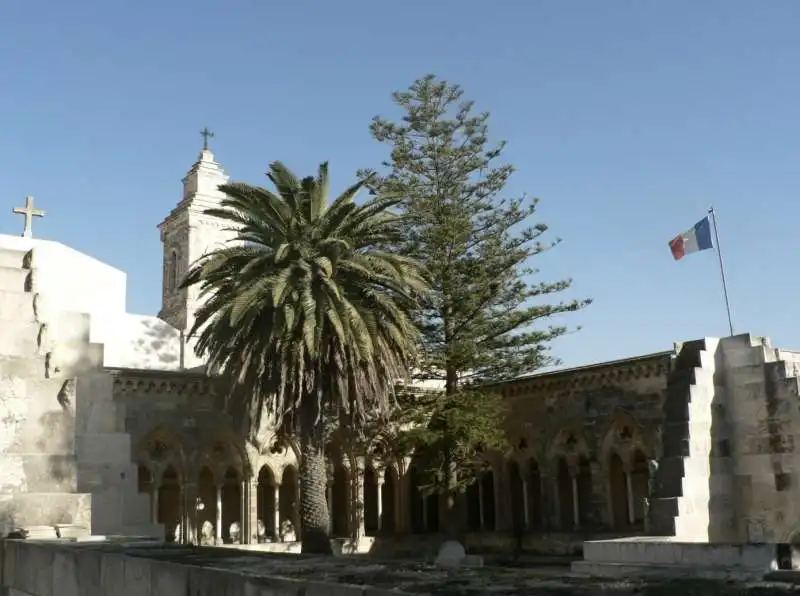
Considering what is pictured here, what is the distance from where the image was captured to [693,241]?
20.3 m

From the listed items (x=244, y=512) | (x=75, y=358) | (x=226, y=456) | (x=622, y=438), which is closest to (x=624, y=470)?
(x=622, y=438)

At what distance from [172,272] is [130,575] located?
35.9 metres

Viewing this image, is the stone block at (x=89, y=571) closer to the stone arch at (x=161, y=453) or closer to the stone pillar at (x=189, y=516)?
the stone arch at (x=161, y=453)

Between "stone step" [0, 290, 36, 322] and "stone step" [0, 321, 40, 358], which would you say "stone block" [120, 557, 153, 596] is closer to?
"stone step" [0, 321, 40, 358]

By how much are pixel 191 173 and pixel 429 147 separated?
21.0 meters

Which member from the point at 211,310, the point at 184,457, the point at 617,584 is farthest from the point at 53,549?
the point at 184,457

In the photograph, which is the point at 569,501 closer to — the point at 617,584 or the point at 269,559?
the point at 269,559

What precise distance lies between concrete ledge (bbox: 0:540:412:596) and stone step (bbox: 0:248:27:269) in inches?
137

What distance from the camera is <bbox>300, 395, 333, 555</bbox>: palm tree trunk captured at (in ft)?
54.9

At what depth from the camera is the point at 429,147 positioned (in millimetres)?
21969

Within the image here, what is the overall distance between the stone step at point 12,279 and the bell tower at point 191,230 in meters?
27.6

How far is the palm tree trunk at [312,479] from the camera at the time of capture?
16734 millimetres

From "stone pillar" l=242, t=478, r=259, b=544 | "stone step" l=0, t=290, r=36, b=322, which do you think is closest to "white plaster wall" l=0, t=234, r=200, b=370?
"stone pillar" l=242, t=478, r=259, b=544

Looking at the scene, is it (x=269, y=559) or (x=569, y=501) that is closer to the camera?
(x=269, y=559)
